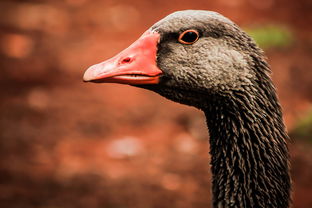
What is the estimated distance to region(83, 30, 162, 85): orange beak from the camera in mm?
4078

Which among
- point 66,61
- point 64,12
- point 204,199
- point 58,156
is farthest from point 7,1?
point 204,199

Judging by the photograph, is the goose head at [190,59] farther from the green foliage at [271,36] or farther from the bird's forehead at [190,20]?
the green foliage at [271,36]

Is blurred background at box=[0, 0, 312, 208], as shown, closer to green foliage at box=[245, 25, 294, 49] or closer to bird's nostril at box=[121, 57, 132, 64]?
green foliage at box=[245, 25, 294, 49]

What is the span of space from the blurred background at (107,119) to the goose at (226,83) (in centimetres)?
344

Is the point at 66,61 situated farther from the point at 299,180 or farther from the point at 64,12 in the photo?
the point at 299,180

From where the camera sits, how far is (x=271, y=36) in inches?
427

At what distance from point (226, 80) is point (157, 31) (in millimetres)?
701

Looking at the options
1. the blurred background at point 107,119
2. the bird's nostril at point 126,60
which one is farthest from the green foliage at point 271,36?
the bird's nostril at point 126,60

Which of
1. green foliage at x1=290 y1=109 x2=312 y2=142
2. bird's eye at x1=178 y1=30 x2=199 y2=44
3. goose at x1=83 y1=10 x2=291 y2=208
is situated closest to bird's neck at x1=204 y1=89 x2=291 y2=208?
goose at x1=83 y1=10 x2=291 y2=208

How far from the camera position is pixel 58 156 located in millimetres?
8875

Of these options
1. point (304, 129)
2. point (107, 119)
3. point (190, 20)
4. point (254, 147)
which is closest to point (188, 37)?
point (190, 20)

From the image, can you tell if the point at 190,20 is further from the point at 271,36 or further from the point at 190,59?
the point at 271,36

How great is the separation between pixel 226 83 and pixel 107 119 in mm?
6225

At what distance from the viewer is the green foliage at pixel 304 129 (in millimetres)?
8508
